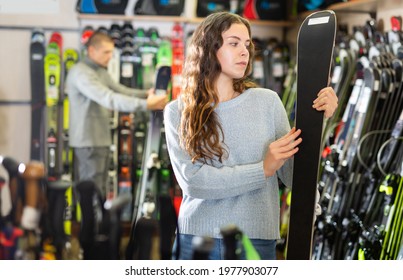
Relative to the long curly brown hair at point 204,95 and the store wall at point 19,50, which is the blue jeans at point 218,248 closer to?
the long curly brown hair at point 204,95

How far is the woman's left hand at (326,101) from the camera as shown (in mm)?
1570

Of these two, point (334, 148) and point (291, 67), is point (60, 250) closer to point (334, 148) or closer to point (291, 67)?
point (334, 148)

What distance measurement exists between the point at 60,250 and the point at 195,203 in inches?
14.7

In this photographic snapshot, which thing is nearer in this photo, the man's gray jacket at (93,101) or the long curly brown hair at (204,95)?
the long curly brown hair at (204,95)

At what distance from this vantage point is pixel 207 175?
1.54 metres

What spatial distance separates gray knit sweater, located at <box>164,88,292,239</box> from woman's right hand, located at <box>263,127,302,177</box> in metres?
0.02

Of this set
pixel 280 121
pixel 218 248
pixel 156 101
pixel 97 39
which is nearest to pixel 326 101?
pixel 280 121

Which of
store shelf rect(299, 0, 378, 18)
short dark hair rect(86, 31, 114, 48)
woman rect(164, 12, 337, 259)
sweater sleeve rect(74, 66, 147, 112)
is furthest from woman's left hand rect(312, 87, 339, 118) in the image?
short dark hair rect(86, 31, 114, 48)

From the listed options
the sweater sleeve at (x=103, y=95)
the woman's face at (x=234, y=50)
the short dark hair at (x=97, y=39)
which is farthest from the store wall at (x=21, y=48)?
the woman's face at (x=234, y=50)

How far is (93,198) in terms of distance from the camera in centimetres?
160

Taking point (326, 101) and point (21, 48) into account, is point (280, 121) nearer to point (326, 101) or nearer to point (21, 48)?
point (326, 101)

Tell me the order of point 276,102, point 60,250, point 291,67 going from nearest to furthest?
1. point 276,102
2. point 60,250
3. point 291,67

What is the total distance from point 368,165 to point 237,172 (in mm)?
→ 1240

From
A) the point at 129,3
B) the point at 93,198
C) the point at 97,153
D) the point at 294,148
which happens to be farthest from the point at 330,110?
the point at 129,3
